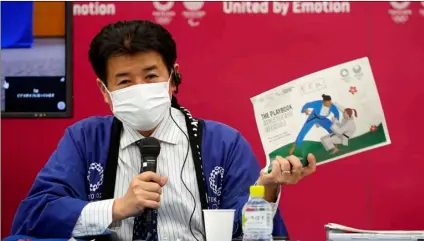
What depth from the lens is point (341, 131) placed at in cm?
167

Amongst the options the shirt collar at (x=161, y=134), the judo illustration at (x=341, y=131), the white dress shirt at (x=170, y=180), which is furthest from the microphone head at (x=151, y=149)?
the judo illustration at (x=341, y=131)

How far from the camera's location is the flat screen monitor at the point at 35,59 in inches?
124

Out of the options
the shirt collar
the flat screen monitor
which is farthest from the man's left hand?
the flat screen monitor

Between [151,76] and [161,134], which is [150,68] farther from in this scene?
[161,134]

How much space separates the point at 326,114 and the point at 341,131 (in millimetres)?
54

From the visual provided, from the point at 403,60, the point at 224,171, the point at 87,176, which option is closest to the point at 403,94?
the point at 403,60

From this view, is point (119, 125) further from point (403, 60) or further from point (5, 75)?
point (403, 60)

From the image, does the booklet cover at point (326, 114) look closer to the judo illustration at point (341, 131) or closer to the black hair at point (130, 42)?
the judo illustration at point (341, 131)

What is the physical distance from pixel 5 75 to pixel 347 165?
1.59m

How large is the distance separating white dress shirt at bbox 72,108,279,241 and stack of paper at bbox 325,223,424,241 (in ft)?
1.38

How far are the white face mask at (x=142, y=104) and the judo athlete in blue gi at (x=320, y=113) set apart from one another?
48 cm

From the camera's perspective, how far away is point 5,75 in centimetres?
316

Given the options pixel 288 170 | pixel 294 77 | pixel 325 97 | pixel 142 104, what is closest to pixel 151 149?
pixel 142 104

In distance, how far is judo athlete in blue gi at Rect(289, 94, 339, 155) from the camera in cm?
166
